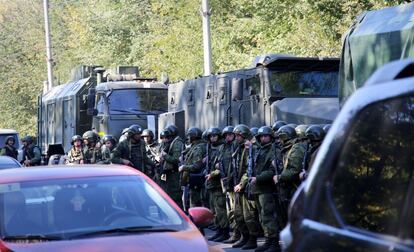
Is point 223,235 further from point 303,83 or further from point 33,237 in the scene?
point 33,237

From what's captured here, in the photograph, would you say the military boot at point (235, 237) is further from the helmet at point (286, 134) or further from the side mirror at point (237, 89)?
the side mirror at point (237, 89)

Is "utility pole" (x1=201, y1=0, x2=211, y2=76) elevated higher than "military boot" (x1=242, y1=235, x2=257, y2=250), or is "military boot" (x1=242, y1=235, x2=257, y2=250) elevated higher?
"utility pole" (x1=201, y1=0, x2=211, y2=76)

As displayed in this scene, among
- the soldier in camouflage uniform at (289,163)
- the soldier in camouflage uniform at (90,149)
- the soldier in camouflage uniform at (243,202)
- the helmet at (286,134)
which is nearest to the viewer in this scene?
the soldier in camouflage uniform at (289,163)

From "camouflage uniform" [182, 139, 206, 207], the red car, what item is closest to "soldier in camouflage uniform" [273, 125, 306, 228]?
"camouflage uniform" [182, 139, 206, 207]

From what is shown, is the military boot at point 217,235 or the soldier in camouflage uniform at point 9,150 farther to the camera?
the soldier in camouflage uniform at point 9,150

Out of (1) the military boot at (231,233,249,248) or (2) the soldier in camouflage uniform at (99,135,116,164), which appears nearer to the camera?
(1) the military boot at (231,233,249,248)

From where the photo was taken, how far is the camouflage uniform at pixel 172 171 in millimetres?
15547

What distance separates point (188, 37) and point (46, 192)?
28.4 metres

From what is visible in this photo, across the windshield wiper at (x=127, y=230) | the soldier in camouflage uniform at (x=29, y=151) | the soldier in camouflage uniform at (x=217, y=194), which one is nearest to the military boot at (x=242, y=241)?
the soldier in camouflage uniform at (x=217, y=194)

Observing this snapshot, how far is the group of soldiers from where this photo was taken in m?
11.9

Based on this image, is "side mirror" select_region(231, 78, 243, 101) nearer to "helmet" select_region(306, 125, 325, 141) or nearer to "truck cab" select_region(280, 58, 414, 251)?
"helmet" select_region(306, 125, 325, 141)

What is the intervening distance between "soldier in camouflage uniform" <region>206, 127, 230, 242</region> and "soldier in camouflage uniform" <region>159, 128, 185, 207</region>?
117 cm

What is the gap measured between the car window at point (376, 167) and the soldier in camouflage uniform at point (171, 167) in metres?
12.1

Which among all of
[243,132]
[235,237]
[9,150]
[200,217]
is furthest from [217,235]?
[9,150]
